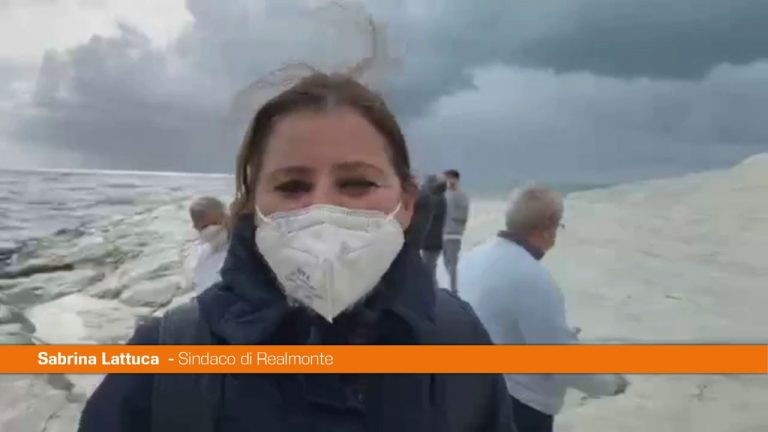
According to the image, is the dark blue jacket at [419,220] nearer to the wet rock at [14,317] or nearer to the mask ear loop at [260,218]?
the mask ear loop at [260,218]

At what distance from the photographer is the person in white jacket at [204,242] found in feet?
3.14

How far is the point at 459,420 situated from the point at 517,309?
603 mm

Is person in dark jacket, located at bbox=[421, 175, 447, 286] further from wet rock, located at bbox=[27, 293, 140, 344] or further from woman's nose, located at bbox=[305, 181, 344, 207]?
wet rock, located at bbox=[27, 293, 140, 344]

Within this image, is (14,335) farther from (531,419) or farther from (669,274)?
(669,274)

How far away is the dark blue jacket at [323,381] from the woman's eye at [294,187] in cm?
4

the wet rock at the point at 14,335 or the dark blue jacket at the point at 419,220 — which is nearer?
the dark blue jacket at the point at 419,220

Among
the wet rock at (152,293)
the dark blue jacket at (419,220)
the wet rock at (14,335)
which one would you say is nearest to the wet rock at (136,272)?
the wet rock at (152,293)

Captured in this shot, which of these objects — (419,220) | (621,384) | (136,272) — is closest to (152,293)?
(136,272)

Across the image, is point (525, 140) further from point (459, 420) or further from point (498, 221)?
point (459, 420)

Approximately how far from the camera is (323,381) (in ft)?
1.86

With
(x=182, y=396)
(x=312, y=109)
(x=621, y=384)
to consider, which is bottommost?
(x=182, y=396)

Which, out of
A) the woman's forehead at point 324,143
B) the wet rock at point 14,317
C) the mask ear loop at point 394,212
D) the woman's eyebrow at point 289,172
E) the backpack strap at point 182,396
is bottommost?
the backpack strap at point 182,396

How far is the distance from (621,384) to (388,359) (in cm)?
61

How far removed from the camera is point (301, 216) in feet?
2.09
